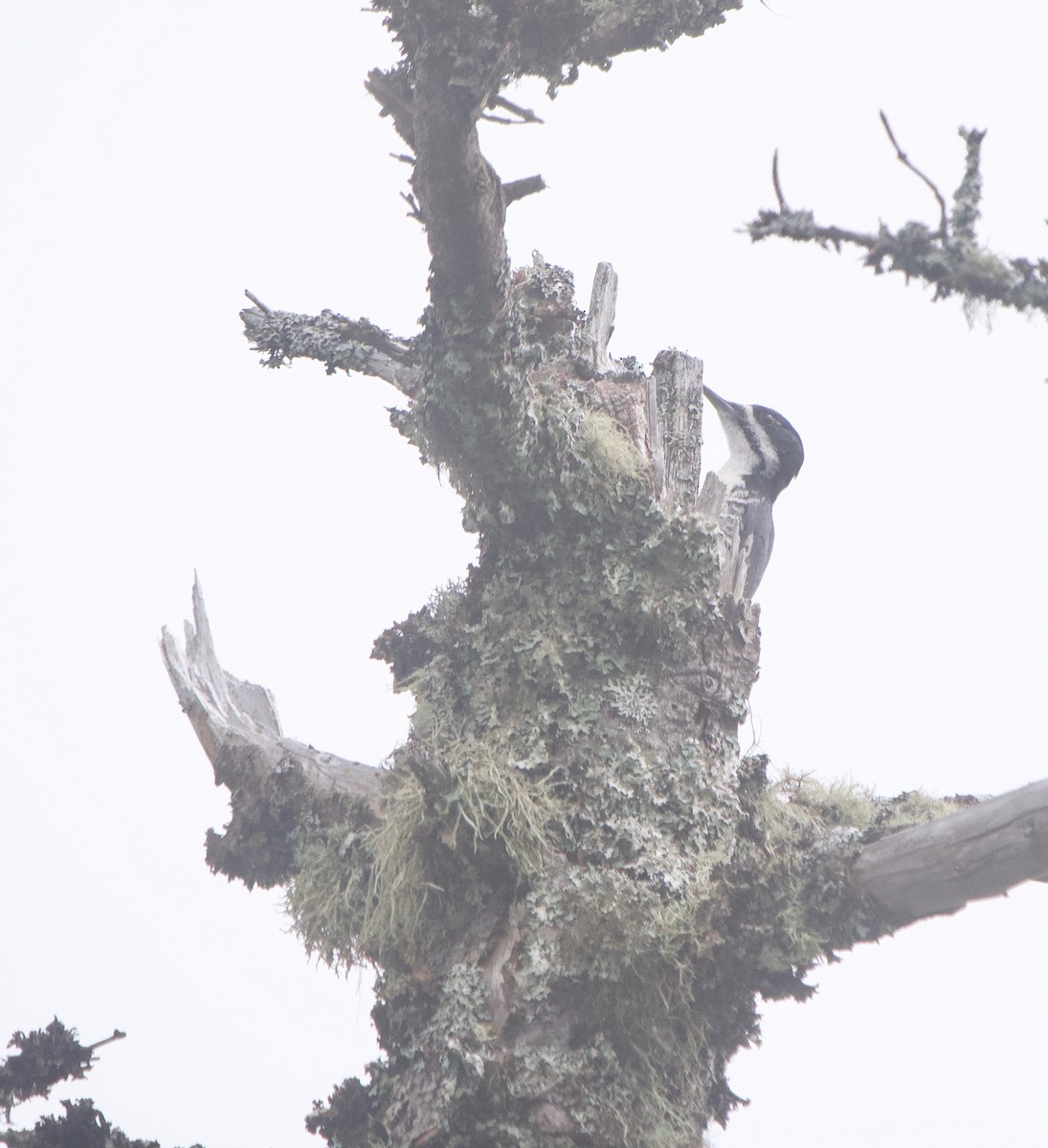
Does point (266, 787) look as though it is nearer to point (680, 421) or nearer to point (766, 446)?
point (680, 421)

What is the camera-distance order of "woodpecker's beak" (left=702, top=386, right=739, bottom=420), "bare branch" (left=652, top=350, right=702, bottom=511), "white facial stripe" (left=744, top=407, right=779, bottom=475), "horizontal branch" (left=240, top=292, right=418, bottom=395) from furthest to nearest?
"woodpecker's beak" (left=702, top=386, right=739, bottom=420) < "white facial stripe" (left=744, top=407, right=779, bottom=475) < "horizontal branch" (left=240, top=292, right=418, bottom=395) < "bare branch" (left=652, top=350, right=702, bottom=511)

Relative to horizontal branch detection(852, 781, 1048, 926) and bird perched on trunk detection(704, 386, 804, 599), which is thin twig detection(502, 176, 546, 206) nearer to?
bird perched on trunk detection(704, 386, 804, 599)

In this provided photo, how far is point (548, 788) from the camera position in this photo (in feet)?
9.94

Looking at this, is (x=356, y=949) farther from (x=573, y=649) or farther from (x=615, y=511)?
(x=615, y=511)

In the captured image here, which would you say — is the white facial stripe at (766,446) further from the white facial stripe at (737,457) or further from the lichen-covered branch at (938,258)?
the lichen-covered branch at (938,258)

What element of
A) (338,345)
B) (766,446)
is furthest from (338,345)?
(766,446)

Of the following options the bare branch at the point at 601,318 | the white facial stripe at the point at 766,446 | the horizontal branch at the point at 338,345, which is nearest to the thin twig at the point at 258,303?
the horizontal branch at the point at 338,345

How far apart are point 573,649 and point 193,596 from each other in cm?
176

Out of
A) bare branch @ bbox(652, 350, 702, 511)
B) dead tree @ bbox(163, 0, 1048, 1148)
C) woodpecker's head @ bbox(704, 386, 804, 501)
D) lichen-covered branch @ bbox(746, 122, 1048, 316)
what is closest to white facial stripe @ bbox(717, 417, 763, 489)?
woodpecker's head @ bbox(704, 386, 804, 501)

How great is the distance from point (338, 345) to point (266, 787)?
1537 mm

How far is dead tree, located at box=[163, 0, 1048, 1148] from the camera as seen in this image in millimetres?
2680

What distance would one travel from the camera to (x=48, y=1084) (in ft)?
9.77

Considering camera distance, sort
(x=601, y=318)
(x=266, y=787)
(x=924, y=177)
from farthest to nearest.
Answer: (x=601, y=318) → (x=266, y=787) → (x=924, y=177)

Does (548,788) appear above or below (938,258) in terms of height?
below
